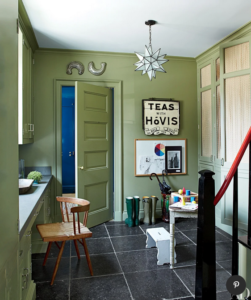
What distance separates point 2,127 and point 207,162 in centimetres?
388

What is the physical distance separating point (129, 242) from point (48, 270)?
118 cm

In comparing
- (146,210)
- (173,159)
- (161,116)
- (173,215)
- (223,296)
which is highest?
(161,116)

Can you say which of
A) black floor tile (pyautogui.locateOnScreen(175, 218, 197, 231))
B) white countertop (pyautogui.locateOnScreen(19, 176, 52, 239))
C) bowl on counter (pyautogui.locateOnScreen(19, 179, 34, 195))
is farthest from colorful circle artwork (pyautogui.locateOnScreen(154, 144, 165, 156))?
bowl on counter (pyautogui.locateOnScreen(19, 179, 34, 195))

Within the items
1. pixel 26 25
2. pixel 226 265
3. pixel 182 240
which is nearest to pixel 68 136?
pixel 26 25

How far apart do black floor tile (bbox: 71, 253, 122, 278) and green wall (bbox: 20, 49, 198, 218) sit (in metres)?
1.57

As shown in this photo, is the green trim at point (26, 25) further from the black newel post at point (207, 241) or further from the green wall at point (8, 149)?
the black newel post at point (207, 241)

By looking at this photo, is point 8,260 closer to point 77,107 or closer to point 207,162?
point 77,107

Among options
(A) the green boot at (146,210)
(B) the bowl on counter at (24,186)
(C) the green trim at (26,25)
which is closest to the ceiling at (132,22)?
(C) the green trim at (26,25)

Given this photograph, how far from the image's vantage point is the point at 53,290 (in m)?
2.41

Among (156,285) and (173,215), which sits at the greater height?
(173,215)

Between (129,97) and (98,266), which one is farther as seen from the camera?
(129,97)

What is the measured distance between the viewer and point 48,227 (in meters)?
2.72

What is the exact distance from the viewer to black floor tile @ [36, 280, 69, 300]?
2.30m

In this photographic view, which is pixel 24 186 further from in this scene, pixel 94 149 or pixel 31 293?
pixel 94 149
